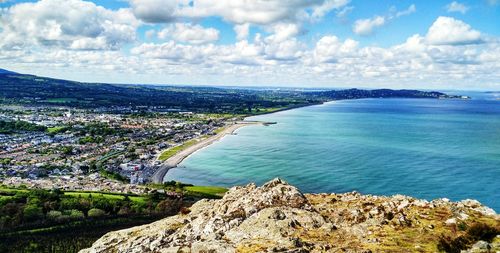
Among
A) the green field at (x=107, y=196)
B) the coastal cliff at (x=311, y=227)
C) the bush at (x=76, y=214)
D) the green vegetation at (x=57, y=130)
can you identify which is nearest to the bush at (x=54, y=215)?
the bush at (x=76, y=214)

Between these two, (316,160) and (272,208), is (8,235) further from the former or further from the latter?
(316,160)

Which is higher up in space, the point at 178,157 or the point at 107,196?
the point at 107,196

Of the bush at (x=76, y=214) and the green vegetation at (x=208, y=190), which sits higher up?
the green vegetation at (x=208, y=190)

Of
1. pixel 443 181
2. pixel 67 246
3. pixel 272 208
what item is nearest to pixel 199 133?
pixel 443 181

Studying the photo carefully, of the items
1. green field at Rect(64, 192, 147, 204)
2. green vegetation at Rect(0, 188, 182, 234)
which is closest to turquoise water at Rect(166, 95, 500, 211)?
green field at Rect(64, 192, 147, 204)

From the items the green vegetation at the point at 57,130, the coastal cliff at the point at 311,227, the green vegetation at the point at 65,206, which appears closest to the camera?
the coastal cliff at the point at 311,227

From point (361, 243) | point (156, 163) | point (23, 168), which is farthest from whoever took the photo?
point (156, 163)

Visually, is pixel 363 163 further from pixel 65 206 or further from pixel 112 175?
pixel 65 206

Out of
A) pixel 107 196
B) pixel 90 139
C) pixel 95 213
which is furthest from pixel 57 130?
pixel 95 213

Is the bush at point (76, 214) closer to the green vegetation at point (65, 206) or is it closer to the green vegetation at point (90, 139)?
the green vegetation at point (65, 206)
